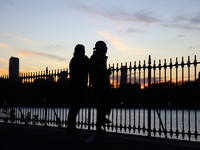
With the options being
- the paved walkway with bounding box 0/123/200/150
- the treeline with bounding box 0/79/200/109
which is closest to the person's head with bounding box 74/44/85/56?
the treeline with bounding box 0/79/200/109

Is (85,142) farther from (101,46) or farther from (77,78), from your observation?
(101,46)

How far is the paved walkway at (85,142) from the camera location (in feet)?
21.2

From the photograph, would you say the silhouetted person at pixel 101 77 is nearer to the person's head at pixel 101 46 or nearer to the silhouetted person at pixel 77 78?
the person's head at pixel 101 46

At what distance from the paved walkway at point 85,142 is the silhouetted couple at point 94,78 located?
14.4 inches

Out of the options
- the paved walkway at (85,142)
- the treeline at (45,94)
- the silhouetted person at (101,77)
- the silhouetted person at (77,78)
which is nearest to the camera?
the paved walkway at (85,142)

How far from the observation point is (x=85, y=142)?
7469mm

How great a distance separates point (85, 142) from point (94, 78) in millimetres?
1589

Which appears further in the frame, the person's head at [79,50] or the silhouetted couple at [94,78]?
the person's head at [79,50]

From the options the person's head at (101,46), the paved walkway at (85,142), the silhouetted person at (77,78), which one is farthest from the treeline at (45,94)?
the person's head at (101,46)

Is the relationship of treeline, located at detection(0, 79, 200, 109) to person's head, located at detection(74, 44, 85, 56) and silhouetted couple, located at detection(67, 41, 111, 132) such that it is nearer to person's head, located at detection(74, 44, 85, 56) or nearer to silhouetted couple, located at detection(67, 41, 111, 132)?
silhouetted couple, located at detection(67, 41, 111, 132)

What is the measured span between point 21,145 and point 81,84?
83.8 inches

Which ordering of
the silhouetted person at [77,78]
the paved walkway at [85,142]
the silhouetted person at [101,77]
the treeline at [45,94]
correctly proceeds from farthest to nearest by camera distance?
the treeline at [45,94] < the silhouetted person at [77,78] < the silhouetted person at [101,77] < the paved walkway at [85,142]

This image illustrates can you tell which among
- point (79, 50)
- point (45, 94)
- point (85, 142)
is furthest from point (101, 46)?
point (45, 94)

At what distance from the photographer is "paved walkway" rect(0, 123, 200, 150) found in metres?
6.46
